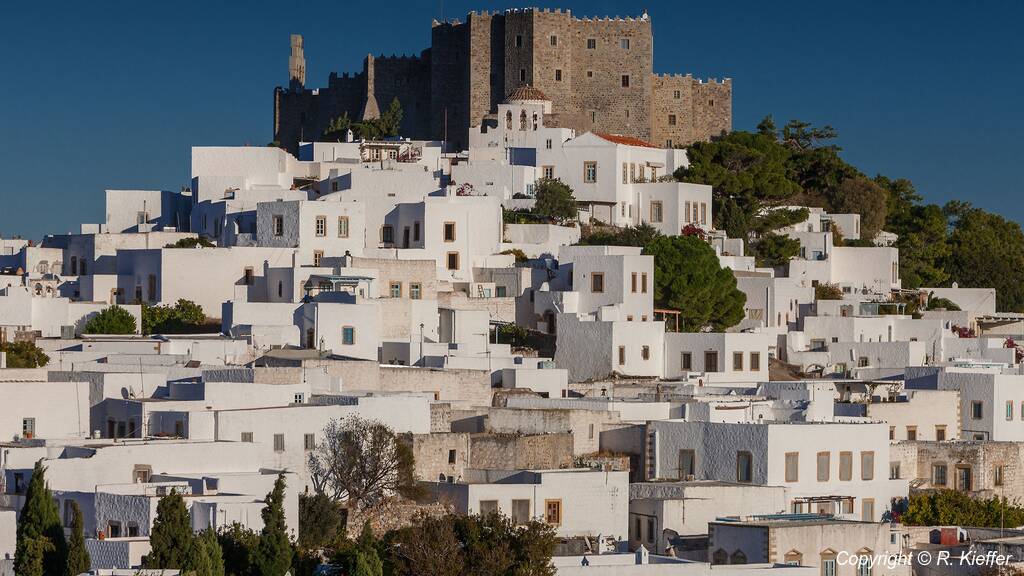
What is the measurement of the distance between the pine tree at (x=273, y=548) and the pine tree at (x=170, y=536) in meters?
0.88

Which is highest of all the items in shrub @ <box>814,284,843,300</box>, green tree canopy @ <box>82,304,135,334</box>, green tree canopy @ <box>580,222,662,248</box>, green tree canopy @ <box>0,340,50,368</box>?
green tree canopy @ <box>580,222,662,248</box>

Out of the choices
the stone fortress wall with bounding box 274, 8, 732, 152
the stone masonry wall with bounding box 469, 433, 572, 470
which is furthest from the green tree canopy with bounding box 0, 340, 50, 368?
the stone fortress wall with bounding box 274, 8, 732, 152

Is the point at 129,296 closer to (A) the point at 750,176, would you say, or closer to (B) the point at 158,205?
(B) the point at 158,205

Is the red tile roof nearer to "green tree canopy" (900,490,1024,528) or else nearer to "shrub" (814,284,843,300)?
"shrub" (814,284,843,300)

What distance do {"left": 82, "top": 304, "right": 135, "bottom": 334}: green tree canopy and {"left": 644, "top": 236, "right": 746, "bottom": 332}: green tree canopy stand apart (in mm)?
10755

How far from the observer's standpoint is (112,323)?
39.0 metres

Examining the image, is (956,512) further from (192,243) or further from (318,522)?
(192,243)

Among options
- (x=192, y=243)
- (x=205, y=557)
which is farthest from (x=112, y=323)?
(x=205, y=557)

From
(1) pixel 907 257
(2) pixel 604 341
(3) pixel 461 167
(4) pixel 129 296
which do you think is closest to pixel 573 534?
(2) pixel 604 341

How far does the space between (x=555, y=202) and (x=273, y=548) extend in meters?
25.9

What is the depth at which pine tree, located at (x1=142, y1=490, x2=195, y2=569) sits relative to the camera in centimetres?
2228

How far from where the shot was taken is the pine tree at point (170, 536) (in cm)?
2228

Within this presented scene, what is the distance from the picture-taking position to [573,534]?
27.3 meters

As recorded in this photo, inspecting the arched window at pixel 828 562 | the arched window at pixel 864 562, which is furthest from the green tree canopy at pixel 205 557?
the arched window at pixel 864 562
